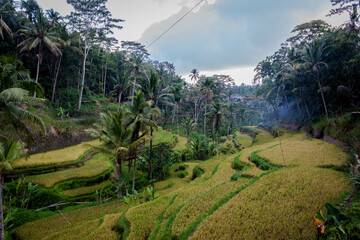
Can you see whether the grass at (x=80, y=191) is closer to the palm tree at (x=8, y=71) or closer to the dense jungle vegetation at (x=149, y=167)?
the dense jungle vegetation at (x=149, y=167)

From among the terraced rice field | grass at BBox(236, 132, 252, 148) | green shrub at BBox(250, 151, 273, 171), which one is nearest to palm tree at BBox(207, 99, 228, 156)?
green shrub at BBox(250, 151, 273, 171)

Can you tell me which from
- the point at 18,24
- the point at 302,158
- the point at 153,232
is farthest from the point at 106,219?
the point at 18,24

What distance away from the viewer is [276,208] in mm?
4379

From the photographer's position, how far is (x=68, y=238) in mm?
5117

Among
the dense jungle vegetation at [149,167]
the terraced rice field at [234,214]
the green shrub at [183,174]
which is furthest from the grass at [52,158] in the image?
the green shrub at [183,174]

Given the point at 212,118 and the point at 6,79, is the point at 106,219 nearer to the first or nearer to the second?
the point at 6,79

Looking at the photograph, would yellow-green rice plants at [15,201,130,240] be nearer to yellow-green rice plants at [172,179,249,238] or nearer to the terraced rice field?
the terraced rice field

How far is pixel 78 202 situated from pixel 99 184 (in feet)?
6.57

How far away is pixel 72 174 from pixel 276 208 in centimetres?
1163

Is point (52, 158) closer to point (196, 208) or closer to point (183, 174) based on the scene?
point (183, 174)

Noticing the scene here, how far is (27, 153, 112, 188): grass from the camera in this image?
961cm

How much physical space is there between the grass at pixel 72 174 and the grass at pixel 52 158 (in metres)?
1.12

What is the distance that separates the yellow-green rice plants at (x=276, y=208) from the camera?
367 cm

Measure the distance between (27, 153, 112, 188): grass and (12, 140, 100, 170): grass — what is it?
1.12 m
